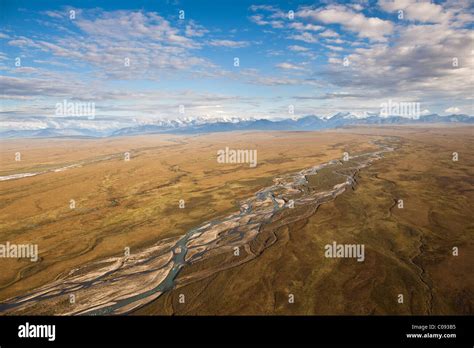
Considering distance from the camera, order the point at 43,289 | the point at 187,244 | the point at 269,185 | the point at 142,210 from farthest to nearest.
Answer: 1. the point at 269,185
2. the point at 142,210
3. the point at 187,244
4. the point at 43,289

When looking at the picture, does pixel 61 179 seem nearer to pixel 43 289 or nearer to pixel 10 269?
pixel 10 269

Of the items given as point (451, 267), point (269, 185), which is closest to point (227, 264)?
point (451, 267)

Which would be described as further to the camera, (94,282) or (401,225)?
(401,225)

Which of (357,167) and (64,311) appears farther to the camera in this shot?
(357,167)

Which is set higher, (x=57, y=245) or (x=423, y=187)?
(x=423, y=187)

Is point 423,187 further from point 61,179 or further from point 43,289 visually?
point 61,179

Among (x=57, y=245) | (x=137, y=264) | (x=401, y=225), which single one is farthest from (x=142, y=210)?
(x=401, y=225)

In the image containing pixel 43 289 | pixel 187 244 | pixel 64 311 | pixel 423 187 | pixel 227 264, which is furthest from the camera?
pixel 423 187

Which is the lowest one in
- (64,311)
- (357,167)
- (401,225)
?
(64,311)

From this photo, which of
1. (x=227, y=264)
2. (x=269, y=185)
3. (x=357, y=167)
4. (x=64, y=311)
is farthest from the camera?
(x=357, y=167)
